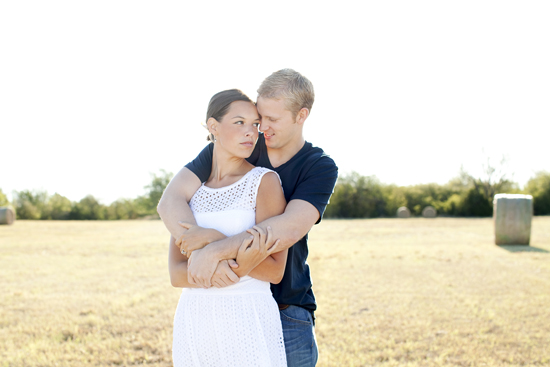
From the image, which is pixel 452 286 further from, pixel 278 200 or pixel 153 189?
pixel 153 189

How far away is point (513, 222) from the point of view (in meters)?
12.8

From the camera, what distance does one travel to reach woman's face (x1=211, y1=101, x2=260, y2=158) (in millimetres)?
1943

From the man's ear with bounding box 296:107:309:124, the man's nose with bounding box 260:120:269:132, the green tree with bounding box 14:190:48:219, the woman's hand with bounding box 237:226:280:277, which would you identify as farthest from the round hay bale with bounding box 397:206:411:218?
the woman's hand with bounding box 237:226:280:277

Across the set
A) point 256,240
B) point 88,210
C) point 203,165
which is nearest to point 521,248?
point 203,165

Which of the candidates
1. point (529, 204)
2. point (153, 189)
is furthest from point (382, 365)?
point (153, 189)

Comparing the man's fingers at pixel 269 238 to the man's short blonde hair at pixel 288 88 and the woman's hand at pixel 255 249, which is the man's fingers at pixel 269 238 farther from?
Result: the man's short blonde hair at pixel 288 88

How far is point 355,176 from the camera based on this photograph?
3600cm

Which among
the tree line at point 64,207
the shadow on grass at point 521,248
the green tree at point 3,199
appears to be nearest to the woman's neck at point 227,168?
the shadow on grass at point 521,248

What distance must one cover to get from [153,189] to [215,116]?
42109 millimetres

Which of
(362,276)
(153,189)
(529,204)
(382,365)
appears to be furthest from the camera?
(153,189)

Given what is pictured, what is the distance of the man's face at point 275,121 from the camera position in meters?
1.99

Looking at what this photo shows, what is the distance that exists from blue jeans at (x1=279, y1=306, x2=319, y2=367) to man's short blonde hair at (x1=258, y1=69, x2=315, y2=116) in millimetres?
914

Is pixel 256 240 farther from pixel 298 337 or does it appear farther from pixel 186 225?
pixel 298 337

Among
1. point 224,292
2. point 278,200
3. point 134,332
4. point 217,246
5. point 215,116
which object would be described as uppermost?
point 215,116
